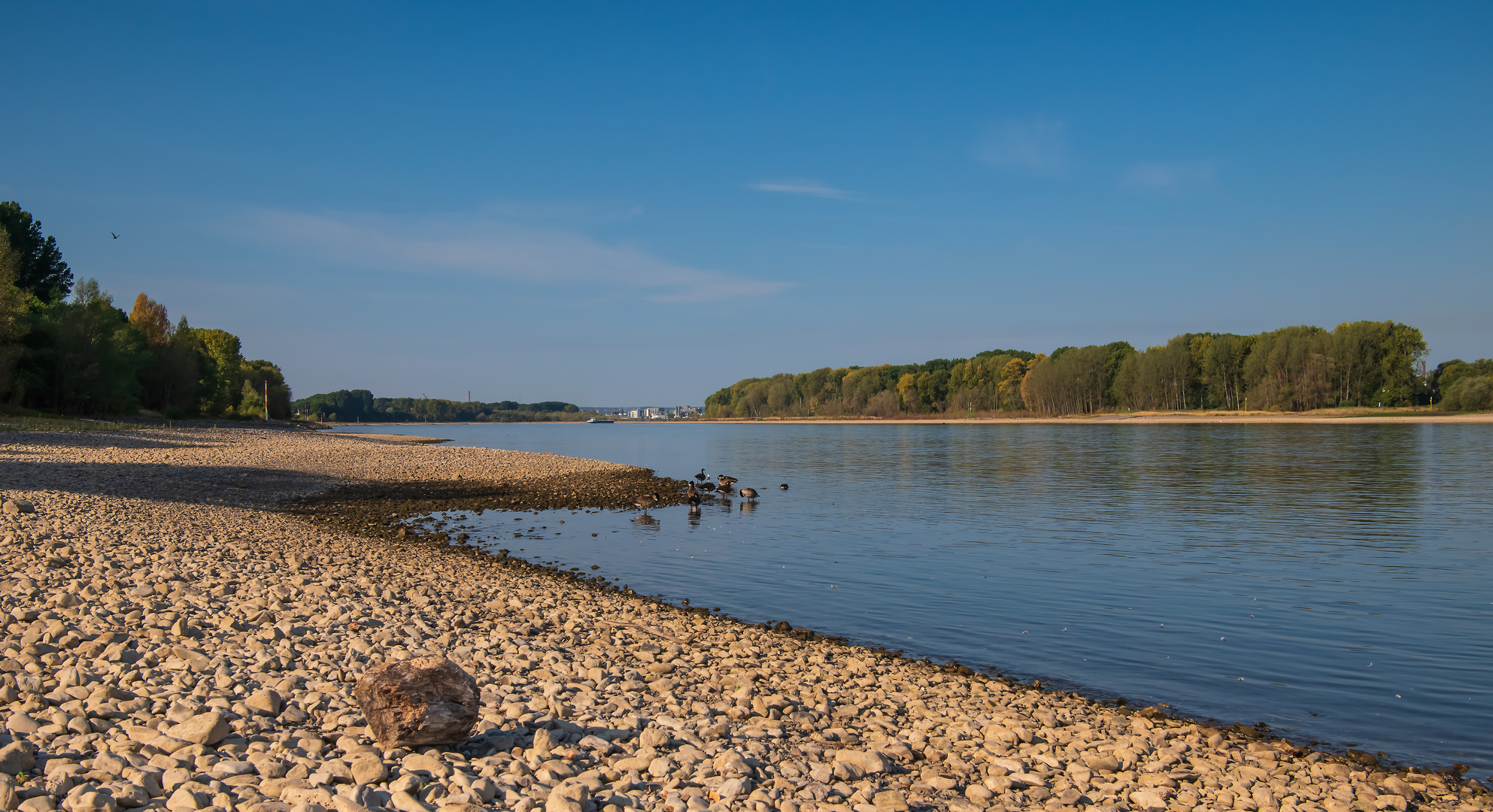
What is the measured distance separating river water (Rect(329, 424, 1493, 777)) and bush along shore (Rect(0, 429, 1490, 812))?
137 centimetres

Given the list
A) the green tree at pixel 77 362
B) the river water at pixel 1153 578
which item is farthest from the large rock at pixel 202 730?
the green tree at pixel 77 362

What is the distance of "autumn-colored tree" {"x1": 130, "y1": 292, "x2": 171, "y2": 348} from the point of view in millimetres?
90062

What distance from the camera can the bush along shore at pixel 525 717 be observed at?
5719 millimetres

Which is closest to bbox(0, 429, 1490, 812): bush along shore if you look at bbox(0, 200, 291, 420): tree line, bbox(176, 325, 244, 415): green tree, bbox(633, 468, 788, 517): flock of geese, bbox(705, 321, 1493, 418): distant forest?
bbox(633, 468, 788, 517): flock of geese

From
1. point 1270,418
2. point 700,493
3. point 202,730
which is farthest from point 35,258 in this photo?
point 1270,418

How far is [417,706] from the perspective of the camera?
20.3 ft

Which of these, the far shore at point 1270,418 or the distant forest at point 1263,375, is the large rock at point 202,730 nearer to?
the far shore at point 1270,418

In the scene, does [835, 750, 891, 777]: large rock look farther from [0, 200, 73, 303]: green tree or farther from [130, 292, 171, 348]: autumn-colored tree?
[130, 292, 171, 348]: autumn-colored tree

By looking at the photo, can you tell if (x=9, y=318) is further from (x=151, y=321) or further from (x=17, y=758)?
(x=17, y=758)

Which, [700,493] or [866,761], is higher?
[866,761]

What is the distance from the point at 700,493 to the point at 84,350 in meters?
54.9

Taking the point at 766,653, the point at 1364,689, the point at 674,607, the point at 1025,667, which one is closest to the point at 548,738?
the point at 766,653

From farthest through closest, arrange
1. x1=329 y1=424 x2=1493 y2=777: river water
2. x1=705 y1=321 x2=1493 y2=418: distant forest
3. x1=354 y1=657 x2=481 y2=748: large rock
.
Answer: x1=705 y1=321 x2=1493 y2=418: distant forest → x1=329 y1=424 x2=1493 y2=777: river water → x1=354 y1=657 x2=481 y2=748: large rock

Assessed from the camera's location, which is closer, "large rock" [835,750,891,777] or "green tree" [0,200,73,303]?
"large rock" [835,750,891,777]
